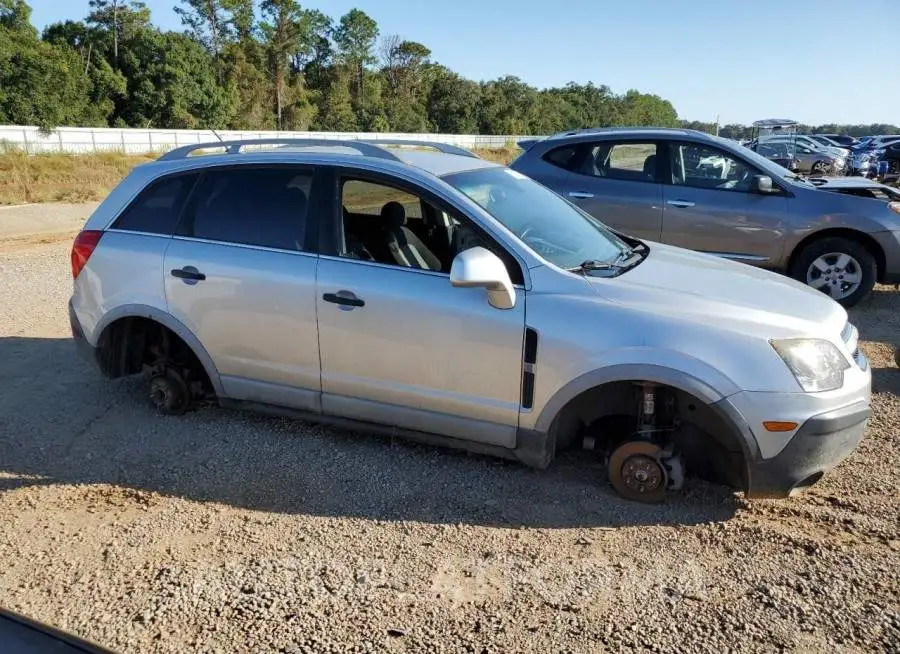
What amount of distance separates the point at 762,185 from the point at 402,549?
6006 millimetres

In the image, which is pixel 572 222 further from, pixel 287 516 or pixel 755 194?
pixel 755 194

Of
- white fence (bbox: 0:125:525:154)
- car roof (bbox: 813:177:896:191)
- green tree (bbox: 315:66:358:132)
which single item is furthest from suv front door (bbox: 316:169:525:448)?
green tree (bbox: 315:66:358:132)

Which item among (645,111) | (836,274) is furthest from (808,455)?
(645,111)

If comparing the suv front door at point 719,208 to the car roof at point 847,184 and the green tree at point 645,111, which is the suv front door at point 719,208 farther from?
the green tree at point 645,111

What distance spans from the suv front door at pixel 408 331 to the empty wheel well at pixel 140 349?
124 cm

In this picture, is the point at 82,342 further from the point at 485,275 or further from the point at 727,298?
the point at 727,298

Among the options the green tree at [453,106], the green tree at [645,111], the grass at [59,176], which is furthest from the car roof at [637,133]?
the green tree at [645,111]

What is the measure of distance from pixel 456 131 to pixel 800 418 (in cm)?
9236

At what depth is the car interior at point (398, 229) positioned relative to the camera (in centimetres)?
411

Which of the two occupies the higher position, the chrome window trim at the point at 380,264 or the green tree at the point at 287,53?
the green tree at the point at 287,53

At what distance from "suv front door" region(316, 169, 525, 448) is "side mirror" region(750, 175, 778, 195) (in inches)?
186

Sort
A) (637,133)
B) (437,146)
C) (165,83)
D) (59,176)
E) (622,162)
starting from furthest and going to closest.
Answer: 1. (165,83)
2. (59,176)
3. (622,162)
4. (637,133)
5. (437,146)

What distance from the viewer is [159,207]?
464 centimetres

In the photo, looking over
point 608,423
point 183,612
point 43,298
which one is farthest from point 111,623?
point 43,298
